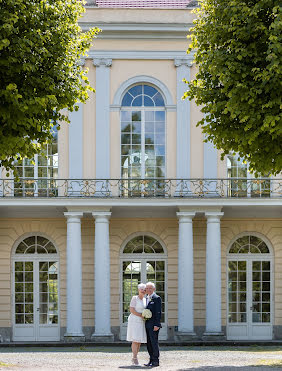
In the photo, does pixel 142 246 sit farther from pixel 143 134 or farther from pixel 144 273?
pixel 143 134

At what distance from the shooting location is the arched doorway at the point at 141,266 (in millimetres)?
28250

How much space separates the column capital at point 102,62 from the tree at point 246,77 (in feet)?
30.2

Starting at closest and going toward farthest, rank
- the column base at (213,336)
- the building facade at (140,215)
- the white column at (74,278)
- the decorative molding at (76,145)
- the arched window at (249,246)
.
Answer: the column base at (213,336) → the white column at (74,278) → the building facade at (140,215) → the decorative molding at (76,145) → the arched window at (249,246)

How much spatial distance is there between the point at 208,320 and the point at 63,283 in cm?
431

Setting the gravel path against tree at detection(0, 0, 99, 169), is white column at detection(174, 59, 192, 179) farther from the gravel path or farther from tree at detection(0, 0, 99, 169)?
tree at detection(0, 0, 99, 169)

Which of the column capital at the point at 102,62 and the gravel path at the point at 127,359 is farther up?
the column capital at the point at 102,62

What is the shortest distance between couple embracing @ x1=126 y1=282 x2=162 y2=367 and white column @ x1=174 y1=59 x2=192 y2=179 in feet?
31.6

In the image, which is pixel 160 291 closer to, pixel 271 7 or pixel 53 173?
pixel 53 173

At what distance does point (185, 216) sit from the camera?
2702 cm

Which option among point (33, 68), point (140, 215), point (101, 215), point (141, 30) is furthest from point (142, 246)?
point (33, 68)

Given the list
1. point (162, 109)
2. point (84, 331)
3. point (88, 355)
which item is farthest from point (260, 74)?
point (84, 331)

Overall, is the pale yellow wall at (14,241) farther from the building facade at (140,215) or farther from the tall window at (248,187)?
the tall window at (248,187)

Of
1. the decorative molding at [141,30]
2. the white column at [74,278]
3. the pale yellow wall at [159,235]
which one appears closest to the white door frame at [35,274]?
the white column at [74,278]

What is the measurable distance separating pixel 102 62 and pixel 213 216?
5.40 metres
